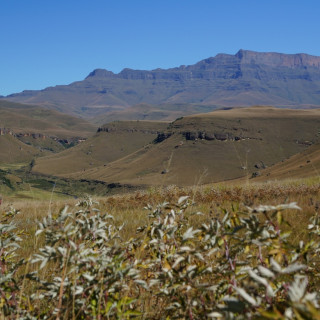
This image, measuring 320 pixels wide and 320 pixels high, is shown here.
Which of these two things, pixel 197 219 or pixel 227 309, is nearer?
pixel 227 309

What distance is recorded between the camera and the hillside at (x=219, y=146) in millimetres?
147375

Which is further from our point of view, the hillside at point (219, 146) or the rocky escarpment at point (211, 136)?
the rocky escarpment at point (211, 136)

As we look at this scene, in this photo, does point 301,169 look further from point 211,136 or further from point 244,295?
point 211,136

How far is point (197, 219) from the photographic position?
7582 mm

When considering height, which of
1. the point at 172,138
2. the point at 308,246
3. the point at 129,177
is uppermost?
the point at 308,246

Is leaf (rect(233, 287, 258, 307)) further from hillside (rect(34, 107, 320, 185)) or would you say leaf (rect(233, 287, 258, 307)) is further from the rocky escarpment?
the rocky escarpment

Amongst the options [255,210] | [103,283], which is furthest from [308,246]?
[103,283]

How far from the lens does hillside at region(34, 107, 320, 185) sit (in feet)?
484

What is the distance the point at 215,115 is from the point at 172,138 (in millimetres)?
28251

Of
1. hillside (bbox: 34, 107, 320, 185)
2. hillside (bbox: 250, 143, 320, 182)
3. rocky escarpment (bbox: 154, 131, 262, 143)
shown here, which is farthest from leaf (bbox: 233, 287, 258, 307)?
rocky escarpment (bbox: 154, 131, 262, 143)

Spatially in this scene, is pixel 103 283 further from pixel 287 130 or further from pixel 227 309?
pixel 287 130

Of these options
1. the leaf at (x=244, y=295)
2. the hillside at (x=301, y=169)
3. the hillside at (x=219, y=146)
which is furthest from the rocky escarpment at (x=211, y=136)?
the leaf at (x=244, y=295)

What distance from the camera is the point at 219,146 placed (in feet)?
537

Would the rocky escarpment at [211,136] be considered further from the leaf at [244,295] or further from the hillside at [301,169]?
the leaf at [244,295]
